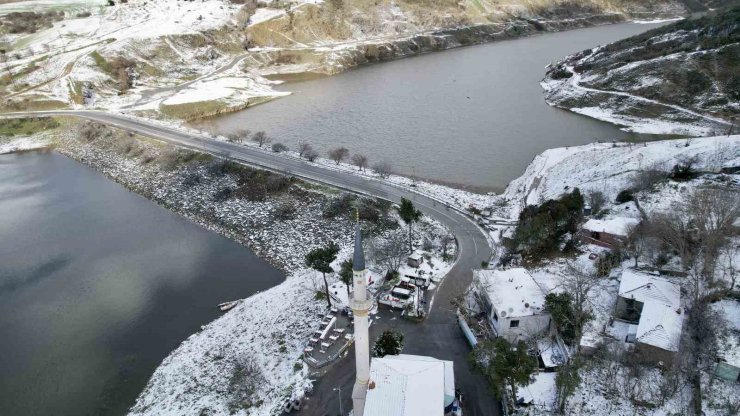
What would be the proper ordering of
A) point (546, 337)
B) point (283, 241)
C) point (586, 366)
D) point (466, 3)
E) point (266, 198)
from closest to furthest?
point (586, 366)
point (546, 337)
point (283, 241)
point (266, 198)
point (466, 3)

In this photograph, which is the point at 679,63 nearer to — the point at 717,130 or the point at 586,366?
the point at 717,130

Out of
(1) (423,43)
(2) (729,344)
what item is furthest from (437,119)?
(1) (423,43)

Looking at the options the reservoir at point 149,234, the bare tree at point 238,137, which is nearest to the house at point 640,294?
the reservoir at point 149,234

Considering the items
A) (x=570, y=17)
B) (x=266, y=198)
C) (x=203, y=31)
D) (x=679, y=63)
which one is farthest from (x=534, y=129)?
(x=570, y=17)

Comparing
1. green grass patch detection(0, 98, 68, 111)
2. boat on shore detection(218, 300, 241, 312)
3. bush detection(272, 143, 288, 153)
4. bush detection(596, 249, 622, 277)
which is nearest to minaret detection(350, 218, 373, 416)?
boat on shore detection(218, 300, 241, 312)

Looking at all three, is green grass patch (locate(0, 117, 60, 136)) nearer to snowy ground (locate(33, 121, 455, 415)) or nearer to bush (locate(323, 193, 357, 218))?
snowy ground (locate(33, 121, 455, 415))

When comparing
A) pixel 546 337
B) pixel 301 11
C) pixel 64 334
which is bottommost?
pixel 64 334

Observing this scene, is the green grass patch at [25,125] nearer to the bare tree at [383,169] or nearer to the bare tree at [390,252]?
the bare tree at [383,169]
